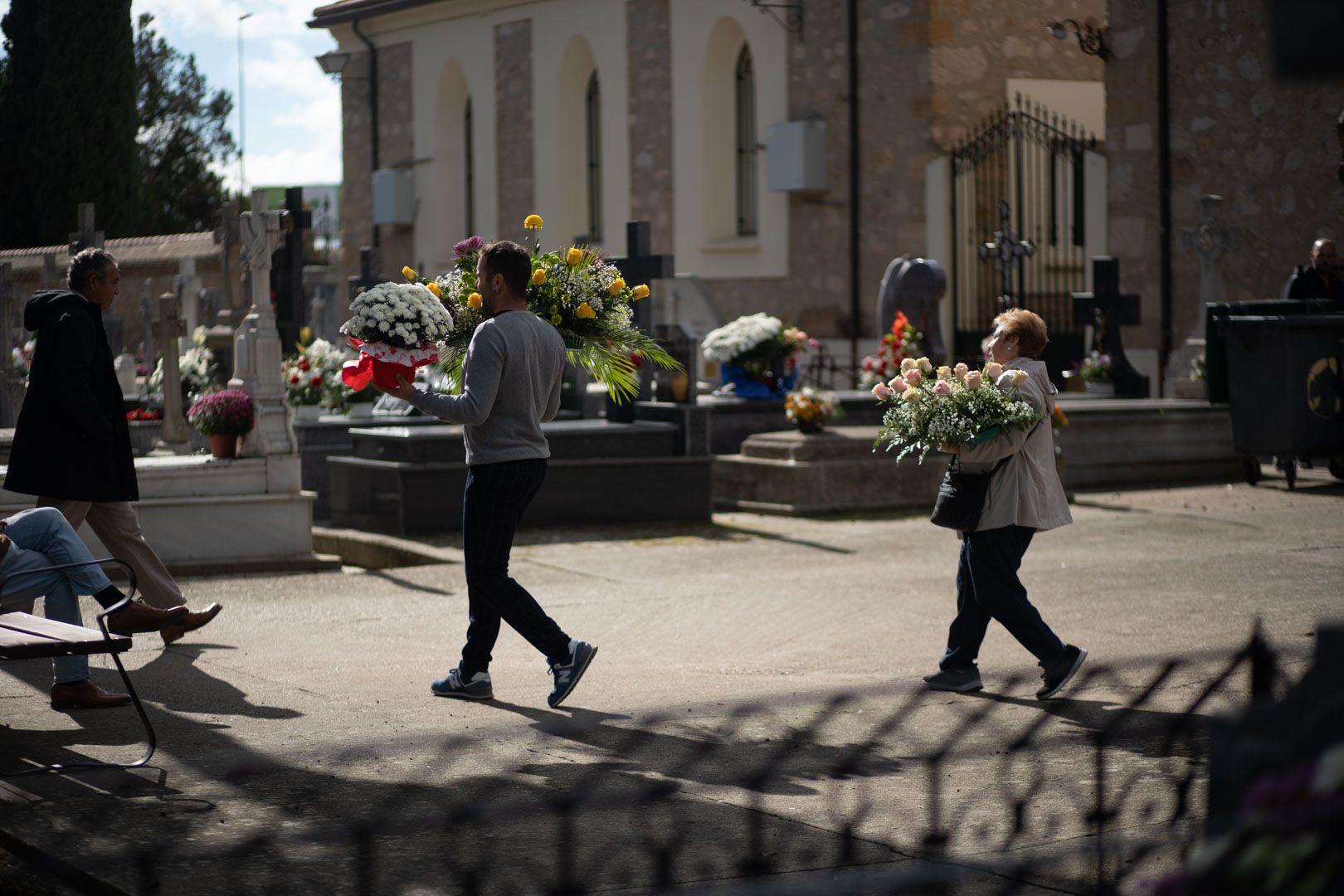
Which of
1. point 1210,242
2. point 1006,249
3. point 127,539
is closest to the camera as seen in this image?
point 127,539

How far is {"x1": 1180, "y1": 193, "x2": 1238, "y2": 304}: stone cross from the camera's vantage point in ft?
56.6

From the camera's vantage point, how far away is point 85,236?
14.4 metres

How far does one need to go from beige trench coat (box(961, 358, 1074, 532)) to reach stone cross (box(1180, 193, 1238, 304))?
11280mm

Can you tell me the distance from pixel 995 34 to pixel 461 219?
12.8m

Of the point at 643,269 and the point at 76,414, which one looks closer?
the point at 76,414

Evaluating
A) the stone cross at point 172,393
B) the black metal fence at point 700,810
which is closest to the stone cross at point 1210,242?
Answer: the stone cross at point 172,393

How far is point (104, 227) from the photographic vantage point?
87.8 feet

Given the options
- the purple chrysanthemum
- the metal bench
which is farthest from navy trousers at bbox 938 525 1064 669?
the metal bench

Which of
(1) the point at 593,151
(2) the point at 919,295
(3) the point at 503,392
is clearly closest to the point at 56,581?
(3) the point at 503,392

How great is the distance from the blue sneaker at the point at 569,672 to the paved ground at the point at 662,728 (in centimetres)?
9

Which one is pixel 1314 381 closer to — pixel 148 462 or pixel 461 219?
pixel 148 462

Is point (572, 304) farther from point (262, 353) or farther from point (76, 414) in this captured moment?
point (262, 353)

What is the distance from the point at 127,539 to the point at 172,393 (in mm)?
5010

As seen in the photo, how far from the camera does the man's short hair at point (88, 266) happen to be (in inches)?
281
